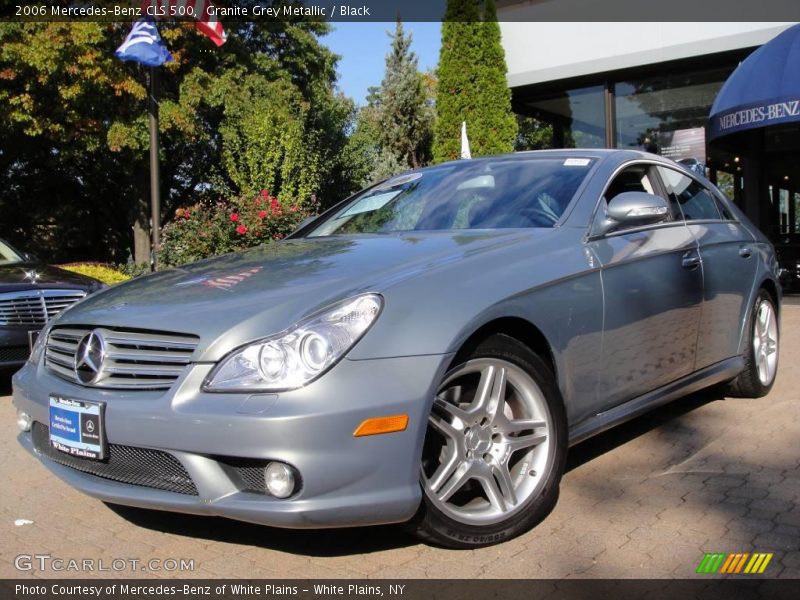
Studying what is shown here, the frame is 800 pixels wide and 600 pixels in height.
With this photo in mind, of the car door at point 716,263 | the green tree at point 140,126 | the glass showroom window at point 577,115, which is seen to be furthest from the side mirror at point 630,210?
the green tree at point 140,126

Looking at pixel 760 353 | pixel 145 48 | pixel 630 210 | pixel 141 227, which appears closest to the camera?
pixel 630 210

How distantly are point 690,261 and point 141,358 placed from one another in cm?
284

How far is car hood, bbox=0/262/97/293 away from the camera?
6438 mm

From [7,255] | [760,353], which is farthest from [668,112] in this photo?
[7,255]

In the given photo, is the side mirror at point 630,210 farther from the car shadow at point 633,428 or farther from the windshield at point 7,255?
the windshield at point 7,255

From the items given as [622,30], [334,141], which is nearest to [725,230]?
[622,30]

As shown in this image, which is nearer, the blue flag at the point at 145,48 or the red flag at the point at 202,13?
the blue flag at the point at 145,48

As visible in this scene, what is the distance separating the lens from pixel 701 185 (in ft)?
15.9

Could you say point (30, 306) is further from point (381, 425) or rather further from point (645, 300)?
point (645, 300)

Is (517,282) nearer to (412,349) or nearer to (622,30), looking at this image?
(412,349)

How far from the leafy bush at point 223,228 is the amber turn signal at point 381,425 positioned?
28.0 feet

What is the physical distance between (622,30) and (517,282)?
39.6 ft

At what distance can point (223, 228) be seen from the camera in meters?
11.0

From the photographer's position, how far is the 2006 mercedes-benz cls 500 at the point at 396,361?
2564 millimetres
